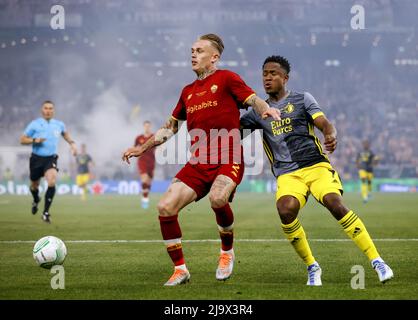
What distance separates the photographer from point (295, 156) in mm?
7793

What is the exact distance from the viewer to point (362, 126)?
44.9 m

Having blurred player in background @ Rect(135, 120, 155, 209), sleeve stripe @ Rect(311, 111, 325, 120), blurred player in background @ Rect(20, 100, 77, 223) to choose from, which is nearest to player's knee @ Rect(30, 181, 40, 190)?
blurred player in background @ Rect(20, 100, 77, 223)

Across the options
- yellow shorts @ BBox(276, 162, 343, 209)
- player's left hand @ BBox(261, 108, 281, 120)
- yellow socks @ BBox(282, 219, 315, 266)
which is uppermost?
player's left hand @ BBox(261, 108, 281, 120)

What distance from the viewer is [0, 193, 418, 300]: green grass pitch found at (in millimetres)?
6840

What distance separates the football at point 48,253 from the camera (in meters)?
8.12

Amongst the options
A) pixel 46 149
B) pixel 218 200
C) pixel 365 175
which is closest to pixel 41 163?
pixel 46 149

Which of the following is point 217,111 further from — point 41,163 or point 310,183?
point 41,163

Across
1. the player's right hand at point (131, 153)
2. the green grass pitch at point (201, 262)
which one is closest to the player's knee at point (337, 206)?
the green grass pitch at point (201, 262)

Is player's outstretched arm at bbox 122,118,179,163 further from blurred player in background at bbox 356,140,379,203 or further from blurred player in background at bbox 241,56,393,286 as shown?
blurred player in background at bbox 356,140,379,203

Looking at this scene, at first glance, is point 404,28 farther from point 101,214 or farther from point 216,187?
point 216,187

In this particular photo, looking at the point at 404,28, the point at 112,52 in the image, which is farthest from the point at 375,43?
the point at 112,52

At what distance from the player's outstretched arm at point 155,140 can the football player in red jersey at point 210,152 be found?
0.01m

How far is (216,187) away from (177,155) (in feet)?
75.5

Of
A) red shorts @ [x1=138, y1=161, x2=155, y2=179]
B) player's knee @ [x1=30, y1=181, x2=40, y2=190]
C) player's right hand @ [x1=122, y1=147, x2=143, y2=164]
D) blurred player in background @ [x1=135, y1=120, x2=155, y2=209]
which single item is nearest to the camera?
player's right hand @ [x1=122, y1=147, x2=143, y2=164]
